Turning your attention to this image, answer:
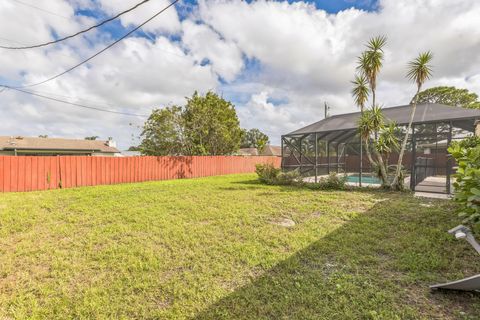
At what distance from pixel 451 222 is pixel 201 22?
7573 mm

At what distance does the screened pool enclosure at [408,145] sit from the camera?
8.01 m

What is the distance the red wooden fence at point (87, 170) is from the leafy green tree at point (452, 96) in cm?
2292

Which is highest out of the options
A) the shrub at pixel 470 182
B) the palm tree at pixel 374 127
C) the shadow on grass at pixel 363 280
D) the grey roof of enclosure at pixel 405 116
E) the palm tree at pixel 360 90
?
the palm tree at pixel 360 90

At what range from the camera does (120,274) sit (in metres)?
2.72

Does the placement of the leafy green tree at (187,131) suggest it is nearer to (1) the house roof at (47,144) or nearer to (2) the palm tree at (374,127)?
(1) the house roof at (47,144)

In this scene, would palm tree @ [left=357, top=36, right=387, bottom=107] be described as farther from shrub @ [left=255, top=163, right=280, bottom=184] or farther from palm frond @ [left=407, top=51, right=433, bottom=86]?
shrub @ [left=255, top=163, right=280, bottom=184]

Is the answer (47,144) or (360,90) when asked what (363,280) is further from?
(47,144)

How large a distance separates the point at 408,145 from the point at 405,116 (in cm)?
181

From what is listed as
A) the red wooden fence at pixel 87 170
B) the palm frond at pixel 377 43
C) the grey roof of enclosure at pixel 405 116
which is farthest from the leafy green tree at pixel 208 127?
the palm frond at pixel 377 43

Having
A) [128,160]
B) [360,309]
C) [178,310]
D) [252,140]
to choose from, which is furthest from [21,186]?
[252,140]

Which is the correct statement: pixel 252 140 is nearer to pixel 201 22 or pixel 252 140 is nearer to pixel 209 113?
pixel 209 113

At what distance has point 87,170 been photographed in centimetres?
1041

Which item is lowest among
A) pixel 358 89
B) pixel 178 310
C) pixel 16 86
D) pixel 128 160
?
pixel 178 310

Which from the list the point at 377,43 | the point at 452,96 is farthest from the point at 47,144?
the point at 452,96
